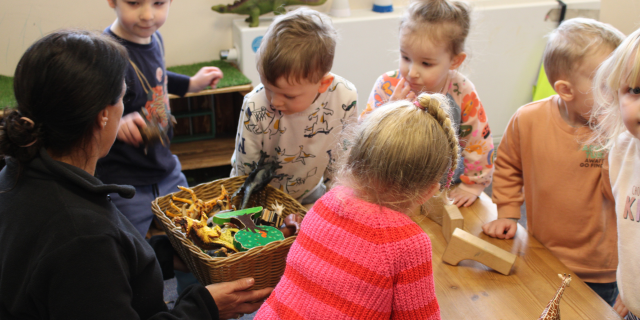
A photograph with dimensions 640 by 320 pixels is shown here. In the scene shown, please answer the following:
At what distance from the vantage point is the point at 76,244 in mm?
735

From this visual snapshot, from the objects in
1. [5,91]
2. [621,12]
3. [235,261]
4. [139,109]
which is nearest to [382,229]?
[235,261]

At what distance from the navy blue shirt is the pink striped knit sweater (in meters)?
0.79

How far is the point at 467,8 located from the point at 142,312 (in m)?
1.23

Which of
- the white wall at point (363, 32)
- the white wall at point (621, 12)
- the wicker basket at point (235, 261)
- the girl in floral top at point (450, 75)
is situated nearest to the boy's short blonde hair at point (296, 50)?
the girl in floral top at point (450, 75)

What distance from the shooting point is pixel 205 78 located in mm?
1760

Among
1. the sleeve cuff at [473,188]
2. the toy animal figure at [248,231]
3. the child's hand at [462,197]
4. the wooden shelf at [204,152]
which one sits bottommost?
the wooden shelf at [204,152]

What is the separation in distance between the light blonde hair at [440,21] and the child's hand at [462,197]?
1.38 feet

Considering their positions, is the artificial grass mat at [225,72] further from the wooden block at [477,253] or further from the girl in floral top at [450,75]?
the wooden block at [477,253]

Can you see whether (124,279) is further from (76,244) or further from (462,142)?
(462,142)

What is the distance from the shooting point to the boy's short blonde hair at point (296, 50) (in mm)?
1164

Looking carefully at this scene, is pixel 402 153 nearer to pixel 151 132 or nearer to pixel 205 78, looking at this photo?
pixel 151 132

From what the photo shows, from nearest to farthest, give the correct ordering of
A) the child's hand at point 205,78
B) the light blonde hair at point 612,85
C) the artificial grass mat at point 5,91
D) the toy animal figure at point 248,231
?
the light blonde hair at point 612,85, the toy animal figure at point 248,231, the child's hand at point 205,78, the artificial grass mat at point 5,91

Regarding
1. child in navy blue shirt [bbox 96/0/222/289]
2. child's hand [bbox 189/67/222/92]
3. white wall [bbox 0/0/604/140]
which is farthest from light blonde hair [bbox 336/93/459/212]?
white wall [bbox 0/0/604/140]

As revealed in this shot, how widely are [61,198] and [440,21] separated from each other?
42.6 inches
